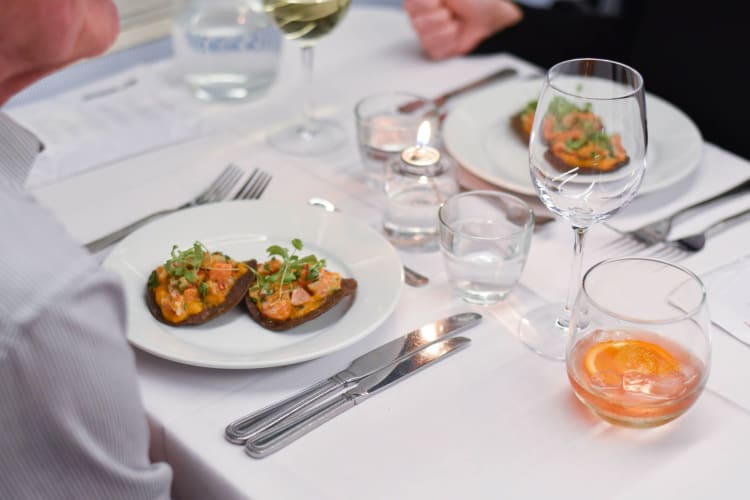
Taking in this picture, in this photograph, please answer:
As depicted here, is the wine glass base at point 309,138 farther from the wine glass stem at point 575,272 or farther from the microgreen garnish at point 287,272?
the wine glass stem at point 575,272

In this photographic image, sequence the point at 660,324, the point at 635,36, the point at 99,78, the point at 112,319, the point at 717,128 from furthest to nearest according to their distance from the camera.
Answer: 1. the point at 635,36
2. the point at 717,128
3. the point at 99,78
4. the point at 660,324
5. the point at 112,319

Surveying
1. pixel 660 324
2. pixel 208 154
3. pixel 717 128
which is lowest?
pixel 717 128

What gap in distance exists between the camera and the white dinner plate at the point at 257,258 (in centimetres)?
88

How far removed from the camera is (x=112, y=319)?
645 mm

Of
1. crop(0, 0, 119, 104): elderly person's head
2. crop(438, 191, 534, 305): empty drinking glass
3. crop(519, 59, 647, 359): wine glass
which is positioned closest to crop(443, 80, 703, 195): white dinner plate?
crop(438, 191, 534, 305): empty drinking glass

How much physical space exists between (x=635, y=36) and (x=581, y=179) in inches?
42.0

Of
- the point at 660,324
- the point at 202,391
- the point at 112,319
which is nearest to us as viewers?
the point at 112,319

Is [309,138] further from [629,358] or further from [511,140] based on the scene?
[629,358]

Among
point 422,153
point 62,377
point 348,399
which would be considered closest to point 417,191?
point 422,153

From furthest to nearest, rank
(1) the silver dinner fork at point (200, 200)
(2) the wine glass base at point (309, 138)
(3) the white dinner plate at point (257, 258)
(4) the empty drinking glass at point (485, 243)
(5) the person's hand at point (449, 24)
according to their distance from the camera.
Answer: (5) the person's hand at point (449, 24), (2) the wine glass base at point (309, 138), (1) the silver dinner fork at point (200, 200), (4) the empty drinking glass at point (485, 243), (3) the white dinner plate at point (257, 258)

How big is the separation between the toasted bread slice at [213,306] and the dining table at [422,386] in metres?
0.02

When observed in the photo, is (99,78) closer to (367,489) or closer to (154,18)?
(154,18)

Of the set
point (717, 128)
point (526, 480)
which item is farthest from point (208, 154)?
point (717, 128)

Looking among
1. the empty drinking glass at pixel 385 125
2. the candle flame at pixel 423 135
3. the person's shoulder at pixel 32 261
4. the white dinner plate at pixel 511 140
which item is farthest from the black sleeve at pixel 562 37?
the person's shoulder at pixel 32 261
